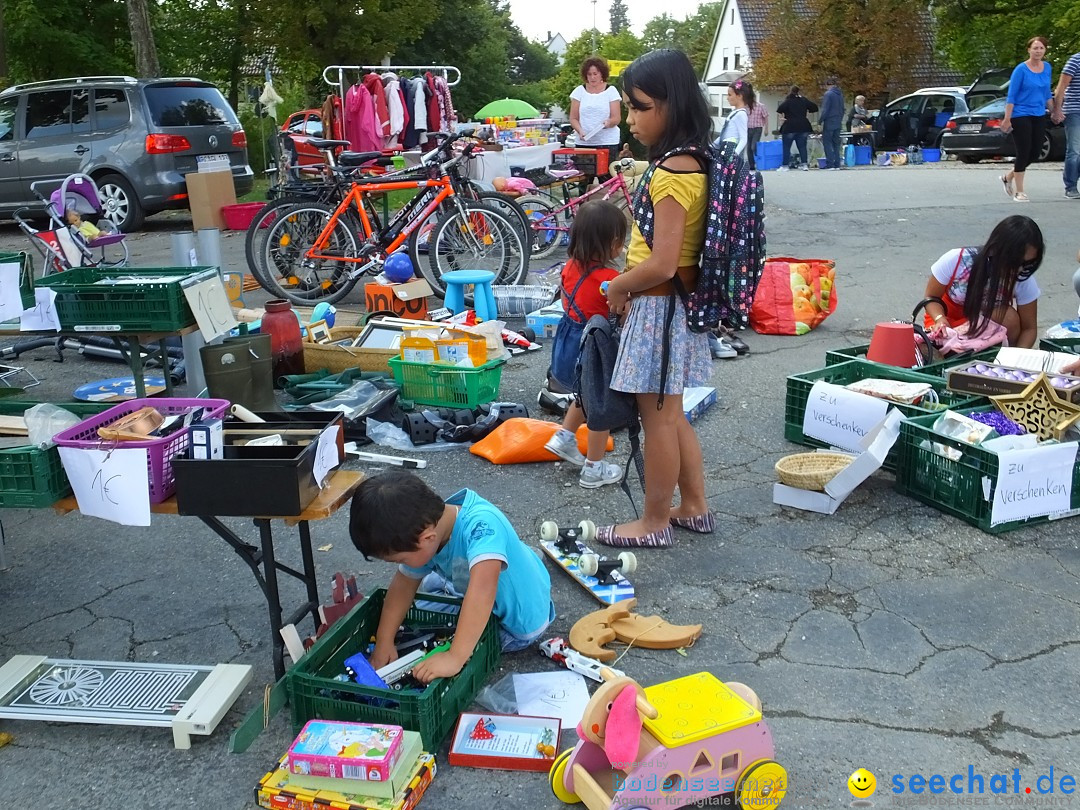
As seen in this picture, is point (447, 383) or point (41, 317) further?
point (447, 383)

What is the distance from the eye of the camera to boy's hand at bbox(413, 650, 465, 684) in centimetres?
285

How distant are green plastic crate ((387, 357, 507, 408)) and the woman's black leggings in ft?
30.8

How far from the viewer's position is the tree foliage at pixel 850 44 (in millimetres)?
34656

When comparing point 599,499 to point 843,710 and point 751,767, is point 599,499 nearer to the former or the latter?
point 843,710

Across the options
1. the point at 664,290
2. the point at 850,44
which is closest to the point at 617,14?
the point at 850,44

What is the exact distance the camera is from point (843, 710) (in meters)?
3.01

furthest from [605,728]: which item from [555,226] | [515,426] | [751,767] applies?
[555,226]

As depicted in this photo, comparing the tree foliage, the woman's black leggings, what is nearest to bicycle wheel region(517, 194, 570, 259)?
the woman's black leggings

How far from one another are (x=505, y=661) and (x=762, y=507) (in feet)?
5.49

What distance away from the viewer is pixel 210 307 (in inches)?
184

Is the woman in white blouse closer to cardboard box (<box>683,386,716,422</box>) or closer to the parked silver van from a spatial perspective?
the parked silver van

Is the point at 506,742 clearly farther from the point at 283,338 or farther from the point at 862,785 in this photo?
the point at 283,338

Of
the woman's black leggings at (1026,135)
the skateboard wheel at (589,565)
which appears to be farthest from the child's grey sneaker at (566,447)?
the woman's black leggings at (1026,135)

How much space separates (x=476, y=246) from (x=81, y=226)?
9.84 ft
